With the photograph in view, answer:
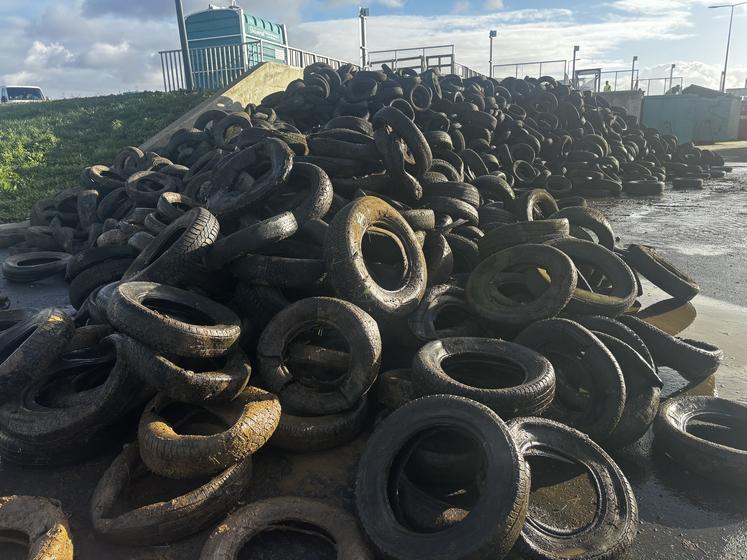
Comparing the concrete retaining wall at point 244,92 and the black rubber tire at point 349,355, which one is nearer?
the black rubber tire at point 349,355

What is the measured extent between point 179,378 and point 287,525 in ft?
3.60

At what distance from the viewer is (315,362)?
369 cm

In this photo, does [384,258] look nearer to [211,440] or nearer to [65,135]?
[211,440]

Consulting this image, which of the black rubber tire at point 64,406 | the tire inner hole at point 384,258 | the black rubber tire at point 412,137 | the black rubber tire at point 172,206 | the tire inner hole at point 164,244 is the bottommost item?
the black rubber tire at point 64,406

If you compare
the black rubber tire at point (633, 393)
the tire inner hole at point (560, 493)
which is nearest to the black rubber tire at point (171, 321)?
the tire inner hole at point (560, 493)

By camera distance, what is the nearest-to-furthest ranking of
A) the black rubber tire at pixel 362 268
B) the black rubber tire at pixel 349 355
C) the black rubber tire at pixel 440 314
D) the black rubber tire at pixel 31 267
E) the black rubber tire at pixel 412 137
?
the black rubber tire at pixel 349 355
the black rubber tire at pixel 362 268
the black rubber tire at pixel 440 314
the black rubber tire at pixel 412 137
the black rubber tire at pixel 31 267

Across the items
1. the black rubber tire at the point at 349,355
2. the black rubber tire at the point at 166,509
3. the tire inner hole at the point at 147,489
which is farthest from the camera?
the black rubber tire at the point at 349,355

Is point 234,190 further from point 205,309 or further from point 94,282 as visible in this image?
point 205,309

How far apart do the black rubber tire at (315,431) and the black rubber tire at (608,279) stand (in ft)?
7.43

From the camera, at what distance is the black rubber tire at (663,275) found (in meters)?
5.48

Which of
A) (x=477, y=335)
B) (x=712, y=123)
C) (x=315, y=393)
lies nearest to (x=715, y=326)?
(x=477, y=335)

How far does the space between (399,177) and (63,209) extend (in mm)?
6850

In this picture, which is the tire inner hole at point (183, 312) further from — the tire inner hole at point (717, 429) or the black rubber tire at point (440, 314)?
the tire inner hole at point (717, 429)

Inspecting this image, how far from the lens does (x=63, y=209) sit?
916 centimetres
